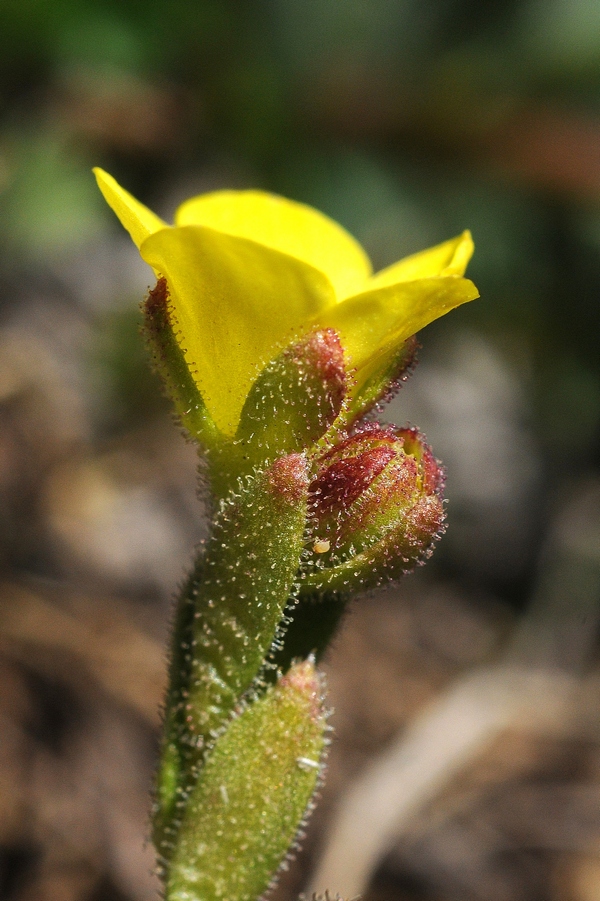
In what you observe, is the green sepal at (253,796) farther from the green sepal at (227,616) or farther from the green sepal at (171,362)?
the green sepal at (171,362)

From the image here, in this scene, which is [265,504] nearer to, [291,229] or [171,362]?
[171,362]

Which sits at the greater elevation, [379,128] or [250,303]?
[379,128]

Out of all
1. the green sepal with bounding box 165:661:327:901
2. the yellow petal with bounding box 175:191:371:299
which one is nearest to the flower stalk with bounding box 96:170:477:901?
the green sepal with bounding box 165:661:327:901

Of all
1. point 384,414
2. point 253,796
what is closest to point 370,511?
point 253,796

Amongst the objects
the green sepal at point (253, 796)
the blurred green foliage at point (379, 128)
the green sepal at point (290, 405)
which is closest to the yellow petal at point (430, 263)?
the green sepal at point (290, 405)

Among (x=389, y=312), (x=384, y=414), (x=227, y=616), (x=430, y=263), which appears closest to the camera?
(x=389, y=312)

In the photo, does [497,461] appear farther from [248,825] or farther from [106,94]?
[248,825]

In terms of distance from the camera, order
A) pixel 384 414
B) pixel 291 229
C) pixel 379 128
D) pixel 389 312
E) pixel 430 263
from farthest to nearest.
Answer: pixel 379 128 → pixel 384 414 → pixel 291 229 → pixel 430 263 → pixel 389 312

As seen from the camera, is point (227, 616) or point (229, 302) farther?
point (227, 616)
